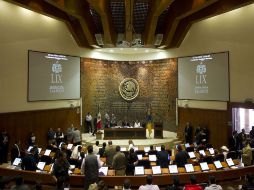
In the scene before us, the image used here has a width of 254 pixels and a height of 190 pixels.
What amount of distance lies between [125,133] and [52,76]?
5.72m

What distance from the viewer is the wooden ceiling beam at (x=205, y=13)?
12.5m

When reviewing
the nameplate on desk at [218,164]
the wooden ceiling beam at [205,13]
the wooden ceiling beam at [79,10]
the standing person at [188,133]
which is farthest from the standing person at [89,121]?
the nameplate on desk at [218,164]

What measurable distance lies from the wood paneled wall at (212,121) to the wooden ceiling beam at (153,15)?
5278 mm

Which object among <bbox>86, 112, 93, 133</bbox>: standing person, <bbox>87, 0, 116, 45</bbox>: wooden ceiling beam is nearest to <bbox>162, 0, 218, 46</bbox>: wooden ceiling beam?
<bbox>87, 0, 116, 45</bbox>: wooden ceiling beam

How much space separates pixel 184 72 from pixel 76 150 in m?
10.5

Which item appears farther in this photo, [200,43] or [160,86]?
[160,86]

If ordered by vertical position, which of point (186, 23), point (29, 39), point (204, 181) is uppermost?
point (186, 23)

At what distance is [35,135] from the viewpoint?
15320 mm

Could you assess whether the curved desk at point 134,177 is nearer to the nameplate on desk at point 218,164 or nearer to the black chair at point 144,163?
the black chair at point 144,163

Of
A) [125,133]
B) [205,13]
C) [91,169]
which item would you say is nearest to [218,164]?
[91,169]

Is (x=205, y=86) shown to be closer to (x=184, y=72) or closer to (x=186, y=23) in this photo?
(x=184, y=72)

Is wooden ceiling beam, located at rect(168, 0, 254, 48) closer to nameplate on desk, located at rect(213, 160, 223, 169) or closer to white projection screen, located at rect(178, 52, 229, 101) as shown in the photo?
white projection screen, located at rect(178, 52, 229, 101)

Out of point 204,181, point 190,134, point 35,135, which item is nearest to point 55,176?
point 204,181

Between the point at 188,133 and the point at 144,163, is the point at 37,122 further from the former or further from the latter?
the point at 144,163
